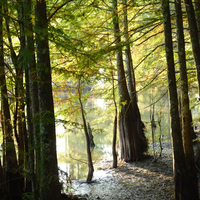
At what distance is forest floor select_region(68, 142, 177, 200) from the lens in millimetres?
6391

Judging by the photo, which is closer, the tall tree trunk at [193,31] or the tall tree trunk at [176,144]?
the tall tree trunk at [193,31]

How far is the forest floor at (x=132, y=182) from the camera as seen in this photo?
639 cm

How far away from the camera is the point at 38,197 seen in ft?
15.4

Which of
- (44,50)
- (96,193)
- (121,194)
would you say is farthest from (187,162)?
(44,50)

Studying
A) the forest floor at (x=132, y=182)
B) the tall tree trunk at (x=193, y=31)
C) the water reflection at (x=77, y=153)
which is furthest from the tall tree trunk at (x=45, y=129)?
the water reflection at (x=77, y=153)

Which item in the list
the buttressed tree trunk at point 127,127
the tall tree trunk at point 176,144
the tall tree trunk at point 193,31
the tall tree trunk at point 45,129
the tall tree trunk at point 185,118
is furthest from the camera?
the buttressed tree trunk at point 127,127

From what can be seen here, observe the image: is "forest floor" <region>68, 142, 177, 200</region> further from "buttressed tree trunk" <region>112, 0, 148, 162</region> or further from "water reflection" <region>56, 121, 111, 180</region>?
"water reflection" <region>56, 121, 111, 180</region>

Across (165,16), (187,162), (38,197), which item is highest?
(165,16)

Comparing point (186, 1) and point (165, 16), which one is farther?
point (165, 16)

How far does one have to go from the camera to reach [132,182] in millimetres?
7480

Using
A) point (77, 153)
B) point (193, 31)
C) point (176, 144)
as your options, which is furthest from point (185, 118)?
point (77, 153)

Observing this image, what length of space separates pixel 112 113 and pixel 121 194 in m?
4.46

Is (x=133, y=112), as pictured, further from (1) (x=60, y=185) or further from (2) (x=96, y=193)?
(1) (x=60, y=185)

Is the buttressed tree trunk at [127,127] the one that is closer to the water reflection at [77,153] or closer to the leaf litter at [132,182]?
the leaf litter at [132,182]
